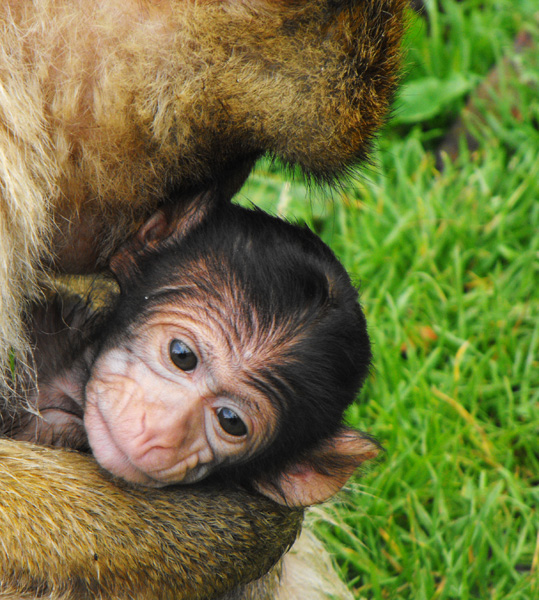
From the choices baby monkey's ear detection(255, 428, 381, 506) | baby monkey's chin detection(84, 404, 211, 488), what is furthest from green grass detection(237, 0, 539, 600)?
baby monkey's chin detection(84, 404, 211, 488)

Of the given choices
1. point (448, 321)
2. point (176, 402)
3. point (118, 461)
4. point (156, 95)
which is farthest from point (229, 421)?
point (448, 321)

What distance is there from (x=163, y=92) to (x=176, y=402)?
86 centimetres

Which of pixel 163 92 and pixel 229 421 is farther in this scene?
pixel 229 421

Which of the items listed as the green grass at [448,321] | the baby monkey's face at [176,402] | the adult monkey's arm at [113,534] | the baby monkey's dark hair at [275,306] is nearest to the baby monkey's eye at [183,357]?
the baby monkey's face at [176,402]

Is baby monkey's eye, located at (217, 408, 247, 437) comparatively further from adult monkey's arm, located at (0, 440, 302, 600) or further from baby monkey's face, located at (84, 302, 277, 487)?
adult monkey's arm, located at (0, 440, 302, 600)

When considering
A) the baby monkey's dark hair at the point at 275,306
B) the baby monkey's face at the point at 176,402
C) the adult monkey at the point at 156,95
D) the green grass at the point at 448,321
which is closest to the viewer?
the adult monkey at the point at 156,95

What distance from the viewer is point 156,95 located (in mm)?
2320

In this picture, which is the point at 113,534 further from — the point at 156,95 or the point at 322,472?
the point at 156,95

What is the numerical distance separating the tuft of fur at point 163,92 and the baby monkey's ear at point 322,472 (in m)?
0.90

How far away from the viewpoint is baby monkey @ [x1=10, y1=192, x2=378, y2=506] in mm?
2516

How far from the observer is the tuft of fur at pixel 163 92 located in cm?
224

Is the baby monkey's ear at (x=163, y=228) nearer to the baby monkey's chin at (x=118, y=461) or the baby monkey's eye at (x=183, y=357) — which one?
the baby monkey's eye at (x=183, y=357)

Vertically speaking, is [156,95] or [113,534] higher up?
[156,95]

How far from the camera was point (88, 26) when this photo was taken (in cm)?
232
